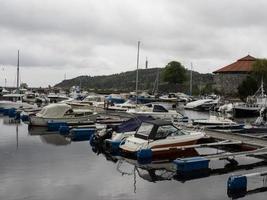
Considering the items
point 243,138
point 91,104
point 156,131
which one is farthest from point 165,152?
point 91,104

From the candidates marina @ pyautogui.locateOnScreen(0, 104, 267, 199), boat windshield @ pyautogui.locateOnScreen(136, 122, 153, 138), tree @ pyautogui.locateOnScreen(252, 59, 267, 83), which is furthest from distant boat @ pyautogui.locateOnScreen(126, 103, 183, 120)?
tree @ pyautogui.locateOnScreen(252, 59, 267, 83)

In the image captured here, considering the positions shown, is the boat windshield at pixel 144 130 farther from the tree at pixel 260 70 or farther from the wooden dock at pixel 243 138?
the tree at pixel 260 70

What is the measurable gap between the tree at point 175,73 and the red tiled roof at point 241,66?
57.8ft

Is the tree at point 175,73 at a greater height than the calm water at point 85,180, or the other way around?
the tree at point 175,73

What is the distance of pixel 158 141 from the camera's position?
22578 millimetres

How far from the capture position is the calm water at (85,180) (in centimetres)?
1589

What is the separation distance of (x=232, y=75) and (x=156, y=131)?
8123cm

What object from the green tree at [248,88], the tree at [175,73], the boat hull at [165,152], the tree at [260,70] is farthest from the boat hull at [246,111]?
the tree at [175,73]

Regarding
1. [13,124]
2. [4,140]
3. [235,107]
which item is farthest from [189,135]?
[235,107]

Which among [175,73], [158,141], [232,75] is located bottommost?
[158,141]

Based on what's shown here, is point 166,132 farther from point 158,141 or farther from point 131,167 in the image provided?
point 131,167

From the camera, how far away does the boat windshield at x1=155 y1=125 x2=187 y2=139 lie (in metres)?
22.9

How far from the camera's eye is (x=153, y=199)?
50.9 ft

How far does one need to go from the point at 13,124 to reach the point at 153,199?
2815 centimetres
